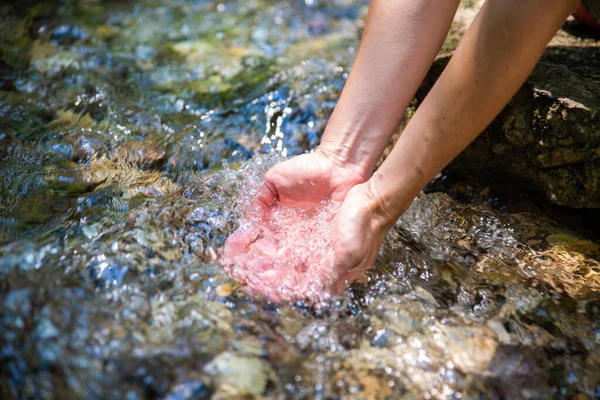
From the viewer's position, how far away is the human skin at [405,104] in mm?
1394

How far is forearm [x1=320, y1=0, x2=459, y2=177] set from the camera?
1.80m

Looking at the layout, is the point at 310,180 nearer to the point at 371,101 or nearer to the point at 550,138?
the point at 371,101

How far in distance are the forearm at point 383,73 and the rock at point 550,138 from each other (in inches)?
14.1

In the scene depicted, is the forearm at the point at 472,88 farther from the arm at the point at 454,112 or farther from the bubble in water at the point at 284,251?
the bubble in water at the point at 284,251

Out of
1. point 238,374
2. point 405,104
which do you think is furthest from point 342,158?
point 238,374

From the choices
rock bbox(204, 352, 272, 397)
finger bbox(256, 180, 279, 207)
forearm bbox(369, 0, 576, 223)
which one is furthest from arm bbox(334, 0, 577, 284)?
rock bbox(204, 352, 272, 397)

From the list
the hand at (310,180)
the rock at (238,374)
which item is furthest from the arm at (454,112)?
the rock at (238,374)

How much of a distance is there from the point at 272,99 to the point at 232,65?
61 centimetres

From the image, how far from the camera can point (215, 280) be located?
5.24 ft

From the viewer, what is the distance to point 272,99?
280cm

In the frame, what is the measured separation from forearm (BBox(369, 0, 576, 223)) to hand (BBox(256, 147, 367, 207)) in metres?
0.25

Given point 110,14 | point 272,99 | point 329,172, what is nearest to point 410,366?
point 329,172

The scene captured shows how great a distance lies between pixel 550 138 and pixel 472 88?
65 cm

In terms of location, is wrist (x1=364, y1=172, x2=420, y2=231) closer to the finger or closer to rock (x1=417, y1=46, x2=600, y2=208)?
the finger
